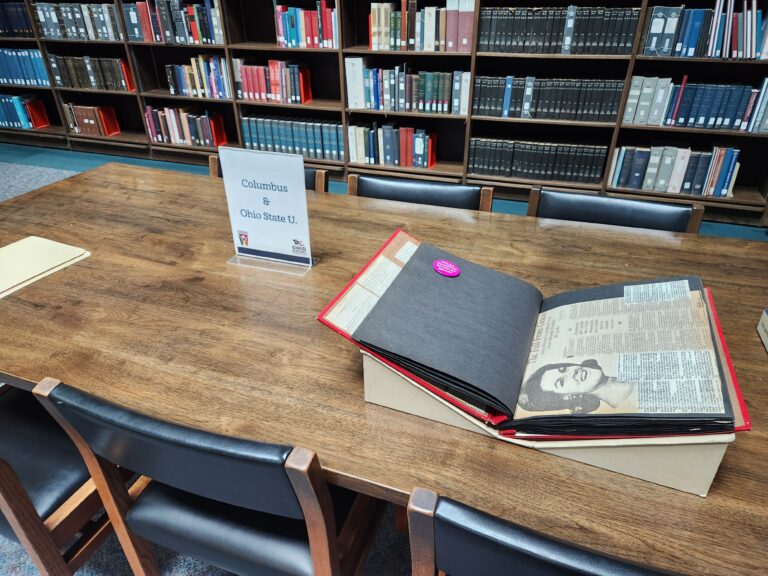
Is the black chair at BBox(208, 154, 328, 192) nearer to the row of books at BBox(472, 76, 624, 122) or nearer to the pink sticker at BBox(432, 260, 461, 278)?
the pink sticker at BBox(432, 260, 461, 278)

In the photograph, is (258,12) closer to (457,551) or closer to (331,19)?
(331,19)

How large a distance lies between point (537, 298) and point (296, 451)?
0.59 m

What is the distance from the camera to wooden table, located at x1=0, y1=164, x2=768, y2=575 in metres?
0.66

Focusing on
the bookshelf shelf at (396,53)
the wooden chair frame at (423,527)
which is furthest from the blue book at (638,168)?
the wooden chair frame at (423,527)

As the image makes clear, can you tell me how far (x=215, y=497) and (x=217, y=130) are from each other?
383cm

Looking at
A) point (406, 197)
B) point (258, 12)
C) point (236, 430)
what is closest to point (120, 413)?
point (236, 430)

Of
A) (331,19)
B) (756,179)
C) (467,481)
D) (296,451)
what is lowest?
(756,179)

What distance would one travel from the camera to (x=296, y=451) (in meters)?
0.62

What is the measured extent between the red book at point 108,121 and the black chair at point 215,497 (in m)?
4.38

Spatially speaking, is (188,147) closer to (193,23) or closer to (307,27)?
(193,23)

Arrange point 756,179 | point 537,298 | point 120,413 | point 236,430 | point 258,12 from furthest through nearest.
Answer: point 258,12, point 756,179, point 537,298, point 236,430, point 120,413

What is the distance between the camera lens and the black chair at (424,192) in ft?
5.35

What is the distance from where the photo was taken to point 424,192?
5.50ft

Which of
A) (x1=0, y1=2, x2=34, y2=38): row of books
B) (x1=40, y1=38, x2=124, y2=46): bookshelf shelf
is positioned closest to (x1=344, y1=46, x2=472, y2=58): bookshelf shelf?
(x1=40, y1=38, x2=124, y2=46): bookshelf shelf
